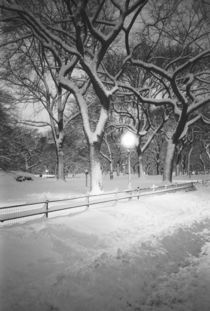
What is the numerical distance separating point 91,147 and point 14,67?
38.2 ft

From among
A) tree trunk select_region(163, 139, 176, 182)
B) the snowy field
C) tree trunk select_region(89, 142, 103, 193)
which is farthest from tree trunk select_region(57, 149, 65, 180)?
the snowy field

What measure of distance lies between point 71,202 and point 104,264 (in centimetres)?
750

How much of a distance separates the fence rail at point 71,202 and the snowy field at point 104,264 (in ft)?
1.27

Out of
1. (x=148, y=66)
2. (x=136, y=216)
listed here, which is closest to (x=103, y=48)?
(x=148, y=66)

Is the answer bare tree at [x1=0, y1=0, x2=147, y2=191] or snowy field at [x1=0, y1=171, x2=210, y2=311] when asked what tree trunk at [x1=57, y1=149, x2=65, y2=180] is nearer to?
bare tree at [x1=0, y1=0, x2=147, y2=191]

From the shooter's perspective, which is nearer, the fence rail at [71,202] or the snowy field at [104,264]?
the snowy field at [104,264]

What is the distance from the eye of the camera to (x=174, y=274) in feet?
18.2

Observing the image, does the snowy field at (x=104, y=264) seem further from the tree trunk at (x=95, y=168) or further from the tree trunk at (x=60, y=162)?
the tree trunk at (x=60, y=162)

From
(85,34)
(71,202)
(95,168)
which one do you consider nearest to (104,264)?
(71,202)

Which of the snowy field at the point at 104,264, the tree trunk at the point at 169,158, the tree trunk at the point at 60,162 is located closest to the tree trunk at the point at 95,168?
the snowy field at the point at 104,264

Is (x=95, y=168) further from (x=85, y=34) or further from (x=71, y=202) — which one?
(x=85, y=34)

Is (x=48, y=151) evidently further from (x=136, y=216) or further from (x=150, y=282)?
(x=150, y=282)

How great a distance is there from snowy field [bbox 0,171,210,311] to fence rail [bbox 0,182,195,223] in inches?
15.2

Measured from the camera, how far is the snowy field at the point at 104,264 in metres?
4.46
